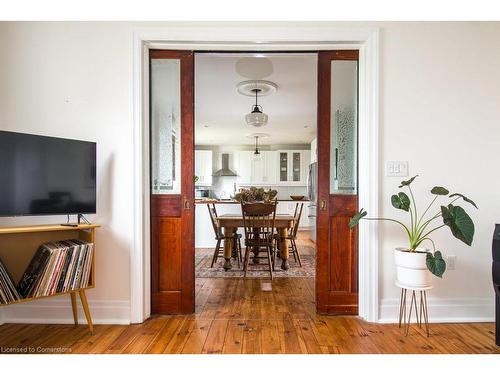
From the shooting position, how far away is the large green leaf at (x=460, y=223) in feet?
5.87

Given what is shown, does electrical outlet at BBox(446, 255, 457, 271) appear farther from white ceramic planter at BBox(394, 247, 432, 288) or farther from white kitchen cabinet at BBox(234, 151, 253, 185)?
white kitchen cabinet at BBox(234, 151, 253, 185)

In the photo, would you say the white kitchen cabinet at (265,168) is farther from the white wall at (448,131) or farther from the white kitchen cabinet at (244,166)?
the white wall at (448,131)

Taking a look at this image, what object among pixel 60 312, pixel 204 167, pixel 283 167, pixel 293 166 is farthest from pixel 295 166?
pixel 60 312

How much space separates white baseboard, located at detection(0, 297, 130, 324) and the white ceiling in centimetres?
223

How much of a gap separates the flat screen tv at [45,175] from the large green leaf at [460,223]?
2.46 meters

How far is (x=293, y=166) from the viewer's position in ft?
27.7

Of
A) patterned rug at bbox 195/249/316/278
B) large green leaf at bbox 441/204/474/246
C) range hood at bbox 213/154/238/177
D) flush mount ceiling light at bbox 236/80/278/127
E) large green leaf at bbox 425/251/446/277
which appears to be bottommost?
patterned rug at bbox 195/249/316/278

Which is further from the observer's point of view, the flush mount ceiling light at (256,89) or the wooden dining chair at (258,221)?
the flush mount ceiling light at (256,89)

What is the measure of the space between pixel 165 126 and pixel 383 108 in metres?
1.77

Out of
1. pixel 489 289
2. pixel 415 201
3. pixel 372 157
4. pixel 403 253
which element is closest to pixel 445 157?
pixel 415 201

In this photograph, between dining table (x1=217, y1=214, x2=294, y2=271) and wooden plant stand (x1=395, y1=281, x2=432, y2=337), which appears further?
dining table (x1=217, y1=214, x2=294, y2=271)

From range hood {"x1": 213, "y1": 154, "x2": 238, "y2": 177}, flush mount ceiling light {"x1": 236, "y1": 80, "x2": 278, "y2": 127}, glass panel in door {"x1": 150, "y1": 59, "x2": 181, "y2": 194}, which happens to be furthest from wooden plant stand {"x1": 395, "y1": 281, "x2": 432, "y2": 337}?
range hood {"x1": 213, "y1": 154, "x2": 238, "y2": 177}

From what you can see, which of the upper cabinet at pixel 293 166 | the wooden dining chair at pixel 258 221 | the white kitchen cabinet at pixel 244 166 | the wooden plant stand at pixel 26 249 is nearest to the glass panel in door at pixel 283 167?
the upper cabinet at pixel 293 166

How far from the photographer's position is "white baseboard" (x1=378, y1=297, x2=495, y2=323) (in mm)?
2240
